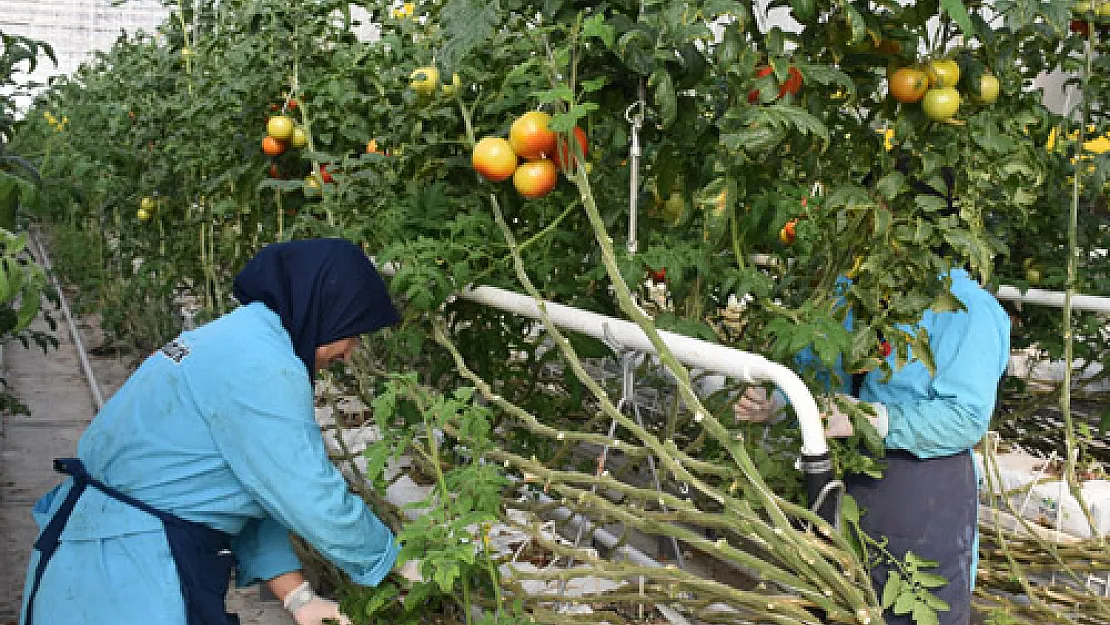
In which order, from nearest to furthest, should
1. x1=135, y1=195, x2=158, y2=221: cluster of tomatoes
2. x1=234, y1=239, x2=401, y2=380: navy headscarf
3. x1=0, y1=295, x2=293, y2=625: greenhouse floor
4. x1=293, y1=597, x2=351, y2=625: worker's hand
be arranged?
x1=234, y1=239, x2=401, y2=380: navy headscarf < x1=293, y1=597, x2=351, y2=625: worker's hand < x1=0, y1=295, x2=293, y2=625: greenhouse floor < x1=135, y1=195, x2=158, y2=221: cluster of tomatoes

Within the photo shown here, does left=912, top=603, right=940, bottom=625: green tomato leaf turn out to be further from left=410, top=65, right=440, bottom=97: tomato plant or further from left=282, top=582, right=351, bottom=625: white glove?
left=410, top=65, right=440, bottom=97: tomato plant

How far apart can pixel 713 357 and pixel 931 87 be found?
0.60m

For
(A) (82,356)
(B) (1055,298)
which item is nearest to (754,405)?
(B) (1055,298)

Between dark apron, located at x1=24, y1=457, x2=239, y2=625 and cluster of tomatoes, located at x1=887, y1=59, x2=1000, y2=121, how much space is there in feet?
4.71

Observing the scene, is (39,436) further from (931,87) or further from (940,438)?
(931,87)

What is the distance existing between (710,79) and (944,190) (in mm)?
400

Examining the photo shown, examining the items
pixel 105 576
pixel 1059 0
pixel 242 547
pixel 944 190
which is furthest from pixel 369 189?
pixel 1059 0

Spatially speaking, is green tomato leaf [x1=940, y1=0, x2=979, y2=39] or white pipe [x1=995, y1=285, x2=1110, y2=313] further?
white pipe [x1=995, y1=285, x2=1110, y2=313]

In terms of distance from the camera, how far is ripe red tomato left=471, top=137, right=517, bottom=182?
172 cm

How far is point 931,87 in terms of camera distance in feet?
4.90

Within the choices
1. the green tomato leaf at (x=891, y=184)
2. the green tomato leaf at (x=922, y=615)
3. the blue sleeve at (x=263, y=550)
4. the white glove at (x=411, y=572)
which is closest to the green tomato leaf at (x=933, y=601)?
the green tomato leaf at (x=922, y=615)

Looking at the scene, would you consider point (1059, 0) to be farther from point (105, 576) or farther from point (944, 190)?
point (105, 576)

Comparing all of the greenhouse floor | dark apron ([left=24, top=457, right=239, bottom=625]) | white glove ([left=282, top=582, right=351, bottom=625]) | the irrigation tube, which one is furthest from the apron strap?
the irrigation tube

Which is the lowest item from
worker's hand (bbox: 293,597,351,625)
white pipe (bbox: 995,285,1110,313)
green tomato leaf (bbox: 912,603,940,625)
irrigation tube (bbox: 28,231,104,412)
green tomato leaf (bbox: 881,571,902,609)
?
irrigation tube (bbox: 28,231,104,412)
